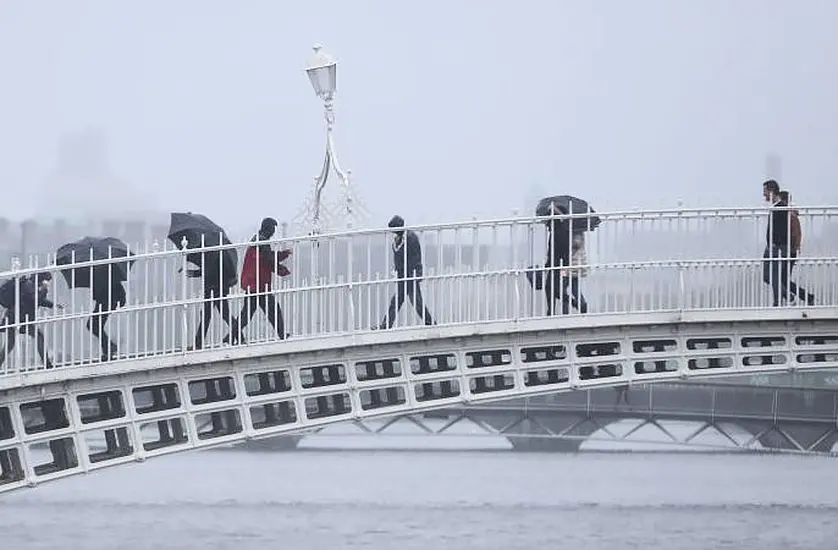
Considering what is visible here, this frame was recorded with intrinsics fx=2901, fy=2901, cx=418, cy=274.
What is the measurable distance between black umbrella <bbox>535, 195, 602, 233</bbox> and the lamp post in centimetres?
269

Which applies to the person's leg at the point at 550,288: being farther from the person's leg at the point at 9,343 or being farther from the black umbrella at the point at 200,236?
the person's leg at the point at 9,343

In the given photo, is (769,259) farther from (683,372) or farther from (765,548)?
(765,548)

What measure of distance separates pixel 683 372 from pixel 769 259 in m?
1.59

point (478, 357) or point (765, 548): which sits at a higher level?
point (478, 357)

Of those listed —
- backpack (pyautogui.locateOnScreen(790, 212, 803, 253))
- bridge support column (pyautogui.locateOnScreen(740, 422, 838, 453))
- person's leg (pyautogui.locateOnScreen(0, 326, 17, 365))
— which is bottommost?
bridge support column (pyautogui.locateOnScreen(740, 422, 838, 453))

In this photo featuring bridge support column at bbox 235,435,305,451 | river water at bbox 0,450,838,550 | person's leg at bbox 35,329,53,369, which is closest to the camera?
person's leg at bbox 35,329,53,369

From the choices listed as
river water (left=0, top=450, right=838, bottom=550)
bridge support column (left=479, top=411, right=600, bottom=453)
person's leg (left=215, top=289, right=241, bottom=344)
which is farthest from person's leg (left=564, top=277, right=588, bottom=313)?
bridge support column (left=479, top=411, right=600, bottom=453)

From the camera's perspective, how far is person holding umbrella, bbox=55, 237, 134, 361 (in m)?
30.4

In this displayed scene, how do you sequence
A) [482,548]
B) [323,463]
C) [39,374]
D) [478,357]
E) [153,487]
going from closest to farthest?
[39,374] → [478,357] → [482,548] → [153,487] → [323,463]

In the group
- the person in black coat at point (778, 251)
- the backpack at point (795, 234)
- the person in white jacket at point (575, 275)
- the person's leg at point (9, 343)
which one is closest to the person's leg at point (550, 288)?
the person in white jacket at point (575, 275)

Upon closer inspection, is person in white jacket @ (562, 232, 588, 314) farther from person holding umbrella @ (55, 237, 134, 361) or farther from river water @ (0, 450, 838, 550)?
river water @ (0, 450, 838, 550)

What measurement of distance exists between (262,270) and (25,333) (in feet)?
8.63

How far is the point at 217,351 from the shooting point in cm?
3019

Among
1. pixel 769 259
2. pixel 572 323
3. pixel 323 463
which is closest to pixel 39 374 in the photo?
pixel 572 323
